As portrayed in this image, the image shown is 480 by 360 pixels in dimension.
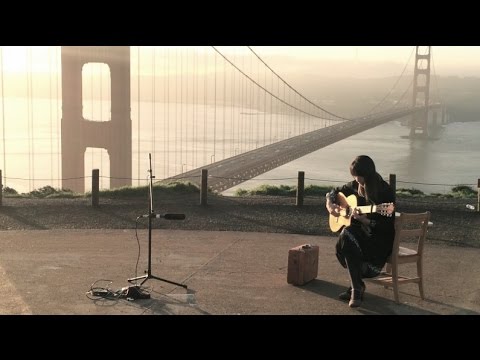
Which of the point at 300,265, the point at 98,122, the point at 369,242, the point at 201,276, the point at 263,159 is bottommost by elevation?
the point at 263,159

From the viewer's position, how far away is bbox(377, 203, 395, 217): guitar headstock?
3.86 m

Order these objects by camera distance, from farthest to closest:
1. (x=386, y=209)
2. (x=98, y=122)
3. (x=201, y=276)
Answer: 1. (x=98, y=122)
2. (x=201, y=276)
3. (x=386, y=209)

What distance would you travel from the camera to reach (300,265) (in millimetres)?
4543

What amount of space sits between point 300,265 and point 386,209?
37.6 inches

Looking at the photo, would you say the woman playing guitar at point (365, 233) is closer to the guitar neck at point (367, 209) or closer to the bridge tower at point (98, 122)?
the guitar neck at point (367, 209)

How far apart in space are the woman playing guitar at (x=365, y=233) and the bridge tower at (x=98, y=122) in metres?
26.0

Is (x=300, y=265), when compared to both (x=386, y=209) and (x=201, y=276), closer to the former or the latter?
(x=201, y=276)

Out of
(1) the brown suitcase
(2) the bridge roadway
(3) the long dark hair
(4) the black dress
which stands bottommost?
(2) the bridge roadway

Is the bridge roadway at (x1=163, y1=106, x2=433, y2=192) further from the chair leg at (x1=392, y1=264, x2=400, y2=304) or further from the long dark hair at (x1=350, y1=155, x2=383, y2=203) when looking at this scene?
the long dark hair at (x1=350, y1=155, x2=383, y2=203)

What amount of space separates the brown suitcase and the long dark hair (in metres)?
0.83

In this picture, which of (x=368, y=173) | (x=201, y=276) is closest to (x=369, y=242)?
(x=368, y=173)

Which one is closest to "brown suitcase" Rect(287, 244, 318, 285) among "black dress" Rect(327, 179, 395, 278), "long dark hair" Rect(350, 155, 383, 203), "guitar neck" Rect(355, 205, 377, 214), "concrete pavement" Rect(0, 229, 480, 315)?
"concrete pavement" Rect(0, 229, 480, 315)
